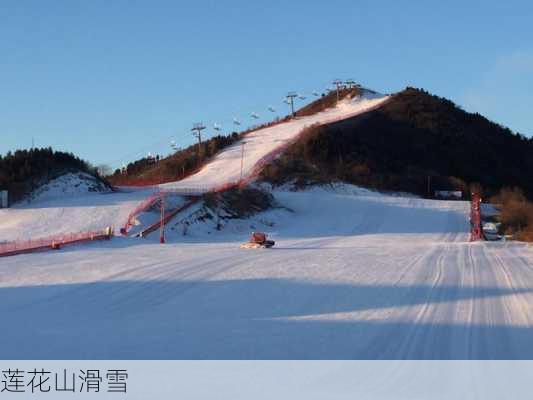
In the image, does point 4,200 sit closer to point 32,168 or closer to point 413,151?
point 32,168

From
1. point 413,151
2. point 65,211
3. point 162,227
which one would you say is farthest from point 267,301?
point 413,151

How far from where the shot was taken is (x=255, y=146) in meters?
78.9

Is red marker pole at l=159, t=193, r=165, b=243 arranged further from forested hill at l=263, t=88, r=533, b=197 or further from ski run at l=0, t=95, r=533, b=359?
forested hill at l=263, t=88, r=533, b=197

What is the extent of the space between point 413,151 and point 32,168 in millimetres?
44301

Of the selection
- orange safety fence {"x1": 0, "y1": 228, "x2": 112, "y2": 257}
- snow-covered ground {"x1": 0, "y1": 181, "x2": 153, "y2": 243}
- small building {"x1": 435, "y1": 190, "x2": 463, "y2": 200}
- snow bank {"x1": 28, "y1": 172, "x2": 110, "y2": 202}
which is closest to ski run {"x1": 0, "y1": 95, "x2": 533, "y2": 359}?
snow-covered ground {"x1": 0, "y1": 181, "x2": 153, "y2": 243}

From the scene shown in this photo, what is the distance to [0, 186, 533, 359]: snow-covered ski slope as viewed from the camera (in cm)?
1241

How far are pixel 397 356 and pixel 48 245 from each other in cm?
2170

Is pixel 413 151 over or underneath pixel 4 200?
over

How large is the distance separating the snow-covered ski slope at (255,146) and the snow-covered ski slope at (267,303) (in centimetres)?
2512

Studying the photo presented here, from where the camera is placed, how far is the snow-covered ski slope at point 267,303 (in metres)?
12.4

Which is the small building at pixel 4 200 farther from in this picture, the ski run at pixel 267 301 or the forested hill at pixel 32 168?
the ski run at pixel 267 301

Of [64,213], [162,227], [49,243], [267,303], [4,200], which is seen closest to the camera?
[267,303]
